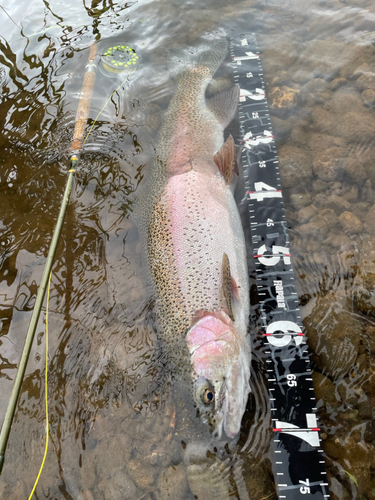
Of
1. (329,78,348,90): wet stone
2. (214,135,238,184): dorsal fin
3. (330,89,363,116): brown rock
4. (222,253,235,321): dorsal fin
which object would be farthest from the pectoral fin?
(329,78,348,90): wet stone

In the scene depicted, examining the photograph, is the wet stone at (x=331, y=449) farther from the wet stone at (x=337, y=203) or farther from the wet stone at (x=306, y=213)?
the wet stone at (x=337, y=203)

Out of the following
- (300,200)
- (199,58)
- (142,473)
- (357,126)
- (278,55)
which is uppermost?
(199,58)

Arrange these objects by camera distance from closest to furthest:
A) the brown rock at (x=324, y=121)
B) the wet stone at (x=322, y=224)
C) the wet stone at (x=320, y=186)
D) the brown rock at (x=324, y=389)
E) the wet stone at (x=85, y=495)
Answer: the wet stone at (x=85, y=495), the brown rock at (x=324, y=389), the wet stone at (x=322, y=224), the wet stone at (x=320, y=186), the brown rock at (x=324, y=121)

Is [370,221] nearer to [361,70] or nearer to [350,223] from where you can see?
[350,223]

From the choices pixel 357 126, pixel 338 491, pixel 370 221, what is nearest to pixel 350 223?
pixel 370 221

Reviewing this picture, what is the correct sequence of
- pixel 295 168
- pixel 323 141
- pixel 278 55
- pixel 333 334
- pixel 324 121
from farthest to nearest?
pixel 278 55 → pixel 324 121 → pixel 323 141 → pixel 295 168 → pixel 333 334

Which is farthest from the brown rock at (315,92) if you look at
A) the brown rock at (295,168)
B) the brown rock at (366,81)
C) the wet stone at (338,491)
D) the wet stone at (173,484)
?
the wet stone at (173,484)

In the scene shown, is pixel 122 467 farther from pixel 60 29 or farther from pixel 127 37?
pixel 60 29
